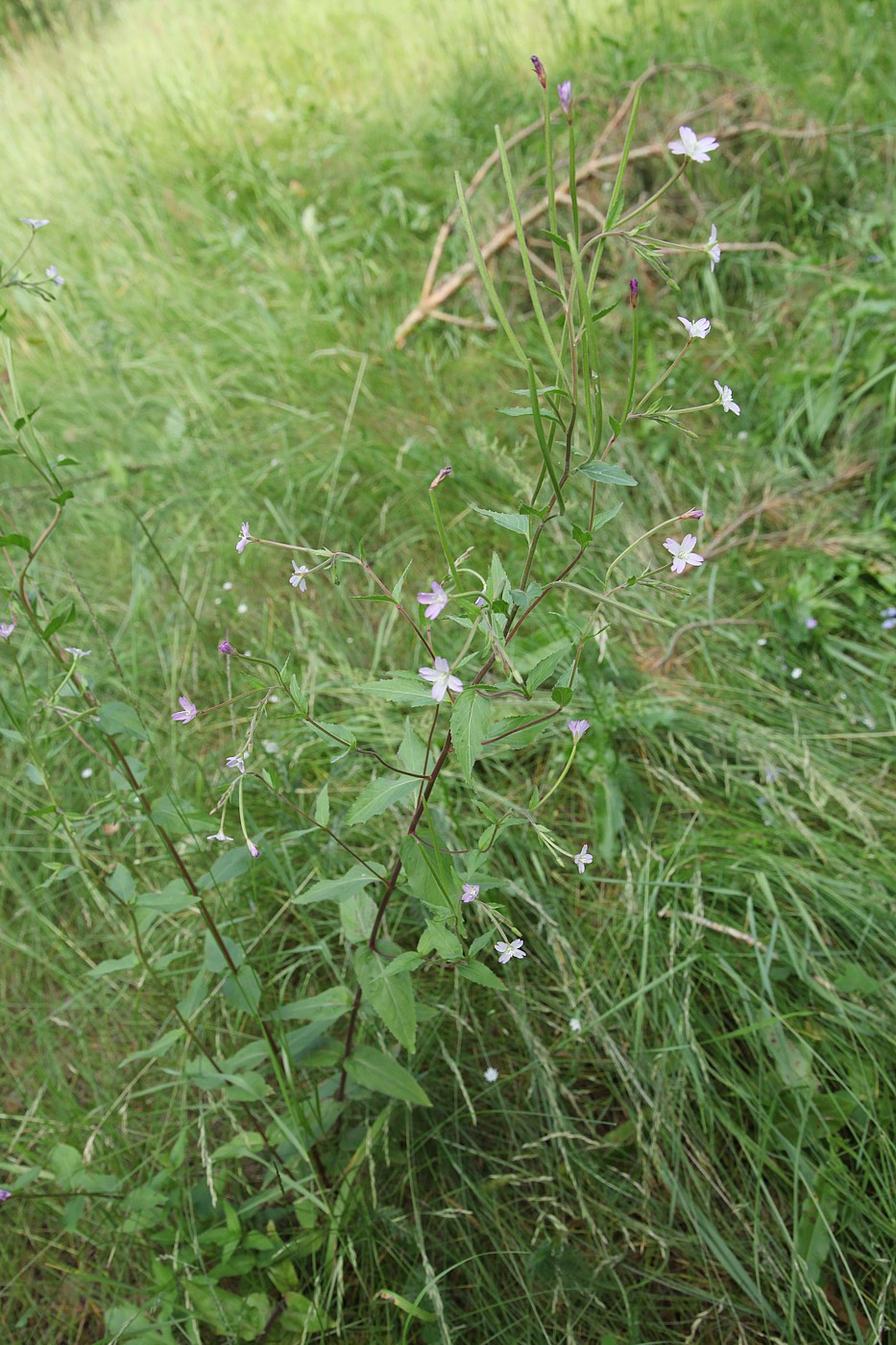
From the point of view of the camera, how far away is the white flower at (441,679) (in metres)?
0.78

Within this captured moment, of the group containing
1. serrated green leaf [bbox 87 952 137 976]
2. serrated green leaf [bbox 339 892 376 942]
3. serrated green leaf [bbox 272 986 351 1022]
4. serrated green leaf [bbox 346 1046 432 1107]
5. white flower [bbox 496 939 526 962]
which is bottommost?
serrated green leaf [bbox 346 1046 432 1107]

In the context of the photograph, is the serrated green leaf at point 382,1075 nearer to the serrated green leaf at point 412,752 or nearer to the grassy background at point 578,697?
the grassy background at point 578,697

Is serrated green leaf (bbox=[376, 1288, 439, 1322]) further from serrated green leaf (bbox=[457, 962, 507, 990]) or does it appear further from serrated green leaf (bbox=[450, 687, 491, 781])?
serrated green leaf (bbox=[450, 687, 491, 781])

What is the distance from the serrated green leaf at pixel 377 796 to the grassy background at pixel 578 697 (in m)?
0.19

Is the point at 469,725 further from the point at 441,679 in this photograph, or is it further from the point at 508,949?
the point at 508,949

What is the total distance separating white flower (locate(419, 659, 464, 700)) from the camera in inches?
30.7

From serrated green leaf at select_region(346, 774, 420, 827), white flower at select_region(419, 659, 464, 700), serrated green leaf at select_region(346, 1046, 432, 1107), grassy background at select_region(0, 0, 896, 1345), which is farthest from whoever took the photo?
grassy background at select_region(0, 0, 896, 1345)

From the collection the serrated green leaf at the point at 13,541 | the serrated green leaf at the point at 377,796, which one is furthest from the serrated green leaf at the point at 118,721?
the serrated green leaf at the point at 377,796

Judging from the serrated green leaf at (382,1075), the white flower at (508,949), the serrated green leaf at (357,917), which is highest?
the white flower at (508,949)

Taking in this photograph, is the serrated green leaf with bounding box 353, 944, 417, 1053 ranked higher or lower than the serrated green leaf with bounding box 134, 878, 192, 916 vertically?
lower

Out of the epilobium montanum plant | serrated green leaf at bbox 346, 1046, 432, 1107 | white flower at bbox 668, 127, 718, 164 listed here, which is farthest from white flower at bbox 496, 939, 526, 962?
white flower at bbox 668, 127, 718, 164

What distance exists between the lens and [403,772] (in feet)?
3.07

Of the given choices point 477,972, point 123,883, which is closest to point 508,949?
point 477,972

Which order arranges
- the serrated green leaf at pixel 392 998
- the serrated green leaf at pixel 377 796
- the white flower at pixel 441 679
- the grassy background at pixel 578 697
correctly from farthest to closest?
the grassy background at pixel 578 697, the serrated green leaf at pixel 392 998, the serrated green leaf at pixel 377 796, the white flower at pixel 441 679
